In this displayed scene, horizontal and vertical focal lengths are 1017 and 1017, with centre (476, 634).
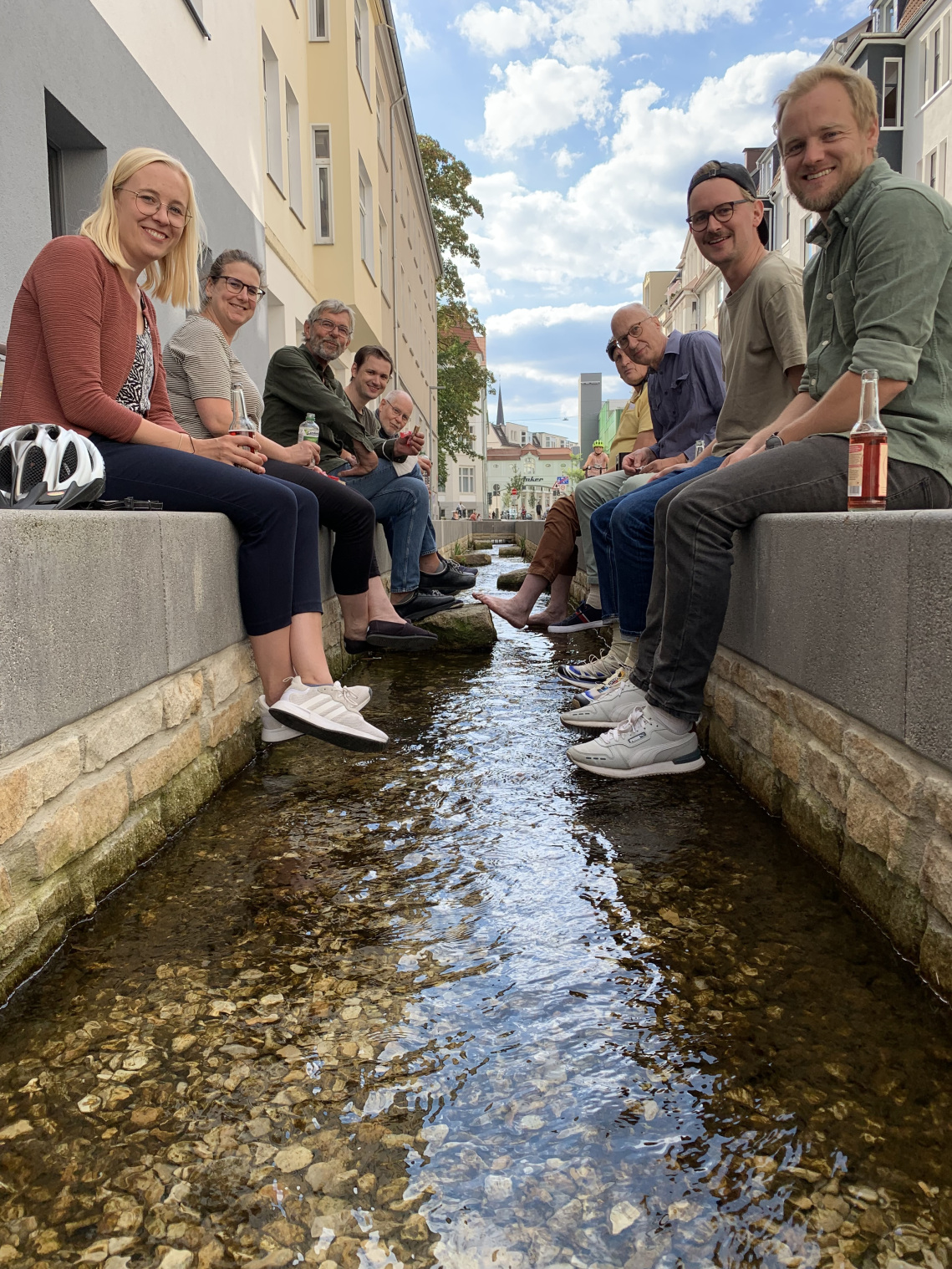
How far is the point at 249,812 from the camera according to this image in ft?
10.1

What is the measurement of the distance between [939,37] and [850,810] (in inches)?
1150

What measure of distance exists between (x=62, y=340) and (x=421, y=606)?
3832 mm

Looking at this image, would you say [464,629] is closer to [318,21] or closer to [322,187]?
[322,187]

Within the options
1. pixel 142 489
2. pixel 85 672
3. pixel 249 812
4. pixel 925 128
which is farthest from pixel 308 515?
pixel 925 128

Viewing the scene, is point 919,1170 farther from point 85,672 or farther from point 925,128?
point 925,128

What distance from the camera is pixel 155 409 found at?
3.56 metres

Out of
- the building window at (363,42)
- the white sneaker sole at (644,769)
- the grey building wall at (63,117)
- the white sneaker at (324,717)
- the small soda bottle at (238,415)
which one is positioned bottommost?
the white sneaker sole at (644,769)

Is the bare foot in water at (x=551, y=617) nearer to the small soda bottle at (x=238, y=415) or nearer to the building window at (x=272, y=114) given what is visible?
the small soda bottle at (x=238, y=415)

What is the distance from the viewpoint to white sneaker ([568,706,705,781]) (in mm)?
3379

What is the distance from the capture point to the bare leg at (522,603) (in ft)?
23.3

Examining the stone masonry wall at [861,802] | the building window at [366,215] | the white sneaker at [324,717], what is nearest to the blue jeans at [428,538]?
the white sneaker at [324,717]

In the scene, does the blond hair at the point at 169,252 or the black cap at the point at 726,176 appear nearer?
the blond hair at the point at 169,252

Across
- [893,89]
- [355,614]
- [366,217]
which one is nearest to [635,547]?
[355,614]

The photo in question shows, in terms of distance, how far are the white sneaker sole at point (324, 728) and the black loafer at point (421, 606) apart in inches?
120
